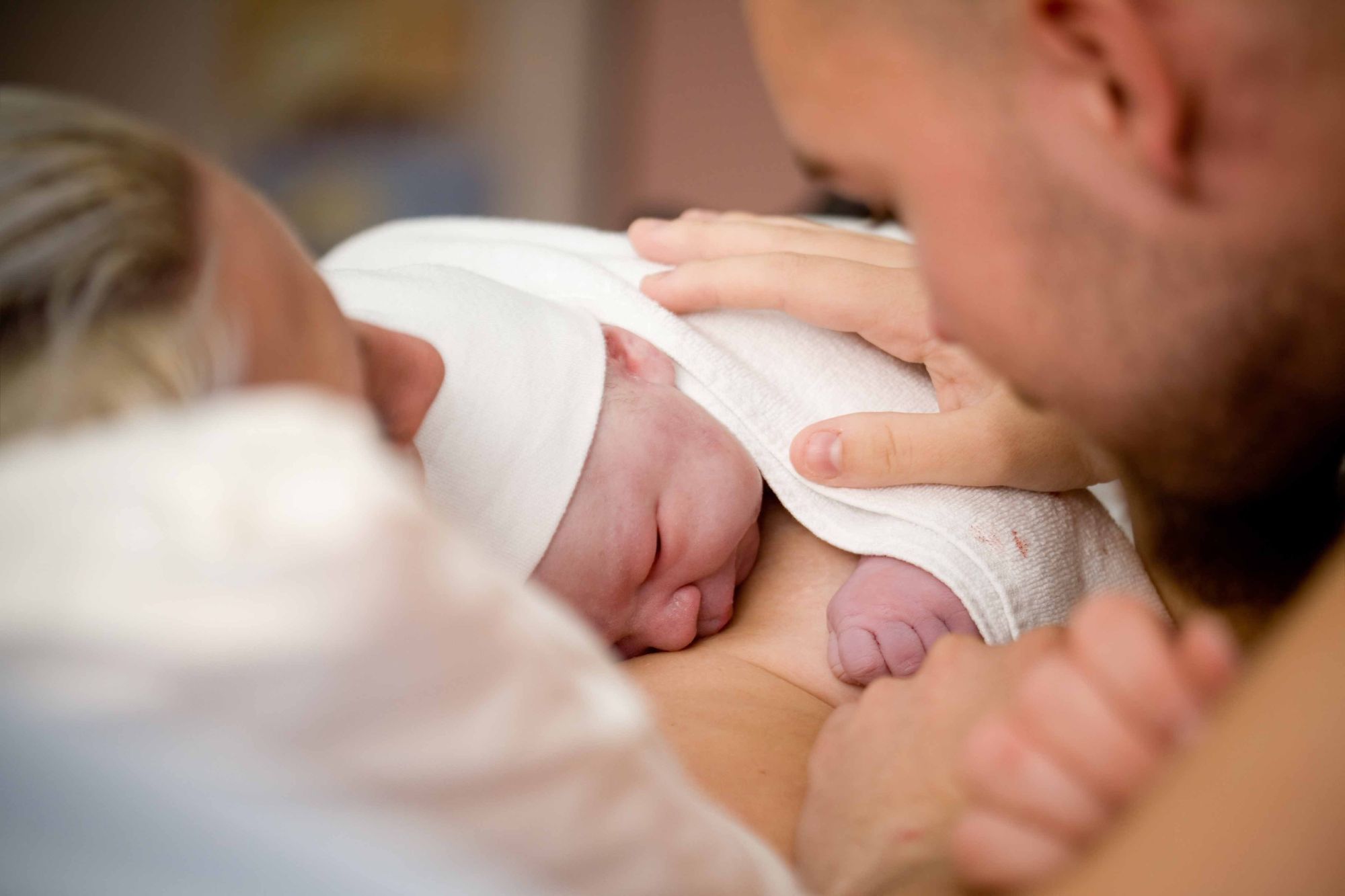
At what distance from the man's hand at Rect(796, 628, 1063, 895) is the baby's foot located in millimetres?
98

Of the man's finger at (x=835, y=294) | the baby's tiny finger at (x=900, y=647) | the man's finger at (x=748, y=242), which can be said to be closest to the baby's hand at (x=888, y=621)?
the baby's tiny finger at (x=900, y=647)

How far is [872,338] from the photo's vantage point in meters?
1.04

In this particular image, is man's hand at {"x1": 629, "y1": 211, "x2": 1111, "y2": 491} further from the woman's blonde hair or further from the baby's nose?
the woman's blonde hair

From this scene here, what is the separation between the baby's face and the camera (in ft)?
2.91

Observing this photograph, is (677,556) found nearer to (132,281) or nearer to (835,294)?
(835,294)

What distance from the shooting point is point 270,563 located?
329mm

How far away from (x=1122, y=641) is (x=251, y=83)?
10.8 ft

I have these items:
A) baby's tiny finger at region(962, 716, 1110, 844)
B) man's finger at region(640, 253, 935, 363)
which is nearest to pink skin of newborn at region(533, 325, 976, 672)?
man's finger at region(640, 253, 935, 363)

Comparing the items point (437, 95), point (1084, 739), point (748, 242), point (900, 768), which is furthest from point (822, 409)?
point (437, 95)

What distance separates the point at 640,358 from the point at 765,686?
0.33 meters

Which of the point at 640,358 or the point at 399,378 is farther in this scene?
the point at 640,358

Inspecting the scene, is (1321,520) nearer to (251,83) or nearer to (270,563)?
(270,563)

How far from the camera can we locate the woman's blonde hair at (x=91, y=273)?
1.55 feet

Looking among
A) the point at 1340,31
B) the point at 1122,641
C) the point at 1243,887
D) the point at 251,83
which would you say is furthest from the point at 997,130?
the point at 251,83
